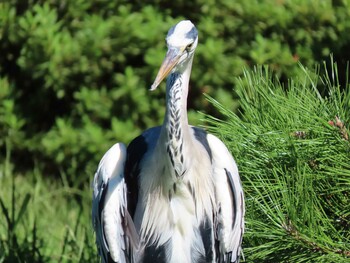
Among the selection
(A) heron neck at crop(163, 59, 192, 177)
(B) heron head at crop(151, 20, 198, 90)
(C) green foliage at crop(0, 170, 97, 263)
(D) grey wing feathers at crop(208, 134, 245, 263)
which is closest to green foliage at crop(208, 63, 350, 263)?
(D) grey wing feathers at crop(208, 134, 245, 263)

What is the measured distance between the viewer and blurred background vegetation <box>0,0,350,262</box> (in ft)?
18.5

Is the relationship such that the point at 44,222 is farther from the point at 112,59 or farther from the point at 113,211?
the point at 113,211

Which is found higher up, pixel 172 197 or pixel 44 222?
pixel 172 197

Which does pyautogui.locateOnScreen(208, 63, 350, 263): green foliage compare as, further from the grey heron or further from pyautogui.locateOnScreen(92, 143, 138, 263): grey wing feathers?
pyautogui.locateOnScreen(92, 143, 138, 263): grey wing feathers

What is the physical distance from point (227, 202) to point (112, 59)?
8.00 feet

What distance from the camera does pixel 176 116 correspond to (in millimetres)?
3457

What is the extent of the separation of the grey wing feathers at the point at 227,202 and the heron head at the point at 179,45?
0.43m

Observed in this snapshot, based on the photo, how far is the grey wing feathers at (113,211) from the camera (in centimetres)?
359

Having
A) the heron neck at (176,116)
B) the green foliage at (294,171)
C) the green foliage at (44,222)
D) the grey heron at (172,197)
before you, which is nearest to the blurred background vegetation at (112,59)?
the green foliage at (44,222)

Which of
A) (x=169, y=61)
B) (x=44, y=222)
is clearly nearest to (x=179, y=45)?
(x=169, y=61)

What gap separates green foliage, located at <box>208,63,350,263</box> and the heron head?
16.3 inches

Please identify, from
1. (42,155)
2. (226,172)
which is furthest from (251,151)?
(42,155)

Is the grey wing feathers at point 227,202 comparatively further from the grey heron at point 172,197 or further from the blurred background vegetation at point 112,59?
the blurred background vegetation at point 112,59

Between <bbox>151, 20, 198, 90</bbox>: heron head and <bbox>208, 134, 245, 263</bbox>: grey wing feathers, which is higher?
<bbox>151, 20, 198, 90</bbox>: heron head
